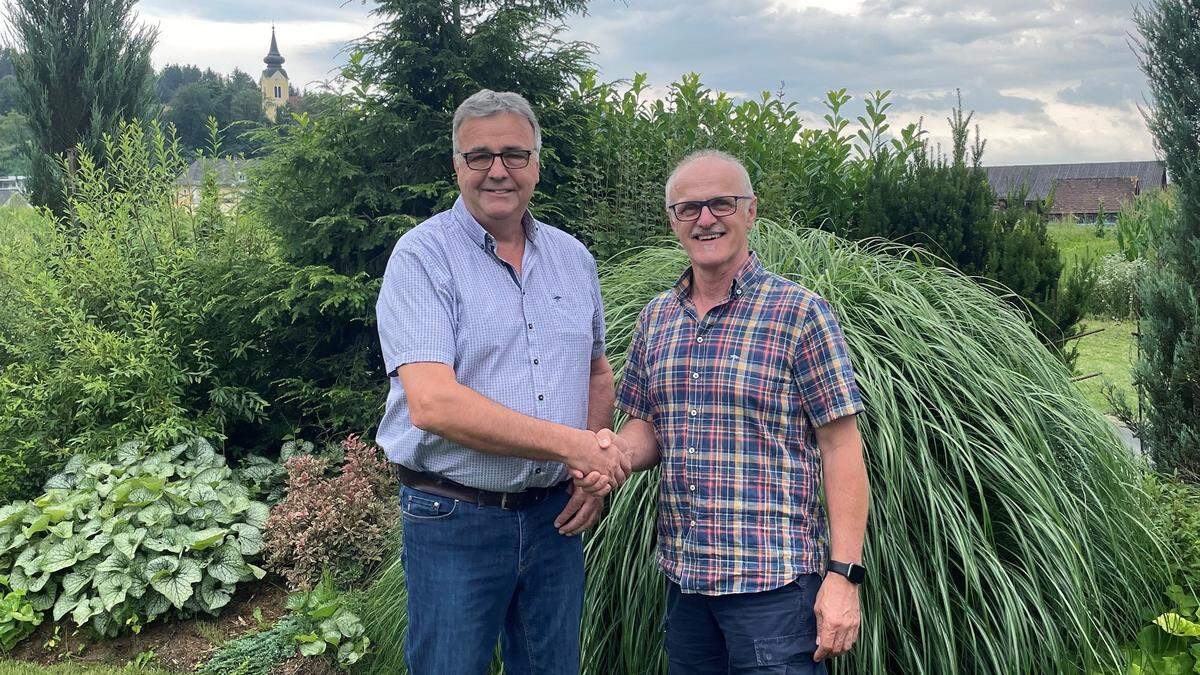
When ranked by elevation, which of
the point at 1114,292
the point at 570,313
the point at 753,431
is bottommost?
the point at 1114,292

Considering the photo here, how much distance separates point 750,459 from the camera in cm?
207

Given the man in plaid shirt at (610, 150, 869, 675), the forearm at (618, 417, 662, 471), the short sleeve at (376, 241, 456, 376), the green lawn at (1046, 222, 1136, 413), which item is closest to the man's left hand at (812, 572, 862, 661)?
the man in plaid shirt at (610, 150, 869, 675)

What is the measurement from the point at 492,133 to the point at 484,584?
3.68ft

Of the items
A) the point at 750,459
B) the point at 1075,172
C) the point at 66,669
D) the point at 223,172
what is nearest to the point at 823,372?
the point at 750,459

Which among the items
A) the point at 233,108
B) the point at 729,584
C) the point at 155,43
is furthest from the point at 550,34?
the point at 233,108

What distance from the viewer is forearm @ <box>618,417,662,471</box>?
7.54ft

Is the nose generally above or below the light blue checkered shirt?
above

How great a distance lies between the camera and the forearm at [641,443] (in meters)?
2.30

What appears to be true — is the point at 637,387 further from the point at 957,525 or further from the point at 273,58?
the point at 273,58

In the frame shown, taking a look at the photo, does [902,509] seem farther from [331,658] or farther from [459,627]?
[331,658]

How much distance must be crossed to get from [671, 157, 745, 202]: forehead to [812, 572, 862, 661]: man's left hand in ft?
3.04

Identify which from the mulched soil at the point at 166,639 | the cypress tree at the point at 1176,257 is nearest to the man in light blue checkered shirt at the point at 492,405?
the mulched soil at the point at 166,639

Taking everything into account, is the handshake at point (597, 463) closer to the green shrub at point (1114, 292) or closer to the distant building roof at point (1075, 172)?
the green shrub at point (1114, 292)

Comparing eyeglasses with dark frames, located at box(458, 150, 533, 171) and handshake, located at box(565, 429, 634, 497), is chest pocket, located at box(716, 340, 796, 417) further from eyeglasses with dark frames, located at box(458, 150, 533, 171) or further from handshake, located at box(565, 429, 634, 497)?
eyeglasses with dark frames, located at box(458, 150, 533, 171)
